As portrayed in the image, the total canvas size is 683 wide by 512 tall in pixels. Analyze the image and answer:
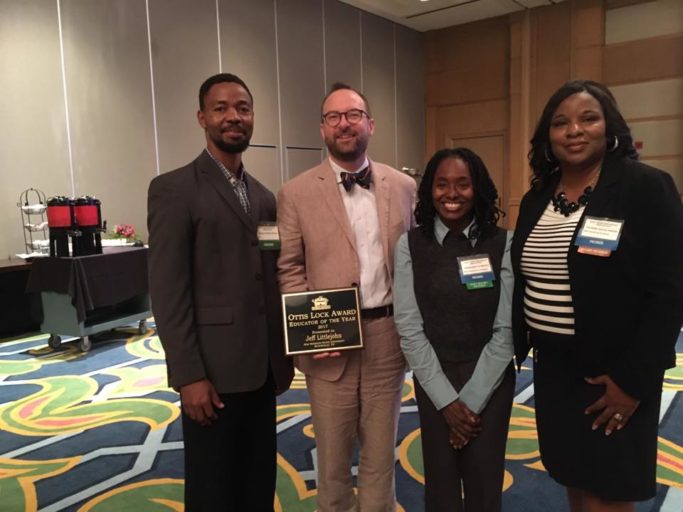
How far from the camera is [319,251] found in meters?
1.92

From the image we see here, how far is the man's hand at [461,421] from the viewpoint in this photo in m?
1.65

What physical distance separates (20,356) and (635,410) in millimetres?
4940

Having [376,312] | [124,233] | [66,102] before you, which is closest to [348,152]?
[376,312]

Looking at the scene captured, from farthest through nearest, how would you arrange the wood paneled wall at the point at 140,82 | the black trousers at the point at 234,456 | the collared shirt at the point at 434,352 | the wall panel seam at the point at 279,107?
1. the wall panel seam at the point at 279,107
2. the wood paneled wall at the point at 140,82
3. the black trousers at the point at 234,456
4. the collared shirt at the point at 434,352

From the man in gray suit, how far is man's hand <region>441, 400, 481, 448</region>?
1.96ft

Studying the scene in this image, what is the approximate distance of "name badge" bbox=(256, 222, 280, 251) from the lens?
6.11ft

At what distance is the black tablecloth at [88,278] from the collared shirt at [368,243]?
138 inches

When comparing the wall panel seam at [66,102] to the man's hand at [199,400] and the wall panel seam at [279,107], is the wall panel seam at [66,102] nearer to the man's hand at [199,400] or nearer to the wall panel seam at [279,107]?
the wall panel seam at [279,107]

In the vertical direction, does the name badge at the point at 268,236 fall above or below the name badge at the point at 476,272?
above

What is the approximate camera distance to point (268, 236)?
189 centimetres

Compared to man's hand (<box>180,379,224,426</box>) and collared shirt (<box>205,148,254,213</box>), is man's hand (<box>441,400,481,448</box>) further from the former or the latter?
collared shirt (<box>205,148,254,213</box>)

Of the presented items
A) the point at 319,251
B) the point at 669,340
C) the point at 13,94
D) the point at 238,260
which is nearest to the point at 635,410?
the point at 669,340

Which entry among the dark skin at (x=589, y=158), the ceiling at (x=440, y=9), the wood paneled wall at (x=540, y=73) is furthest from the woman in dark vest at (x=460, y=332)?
the wood paneled wall at (x=540, y=73)

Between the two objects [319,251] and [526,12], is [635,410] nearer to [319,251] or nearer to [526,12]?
[319,251]
